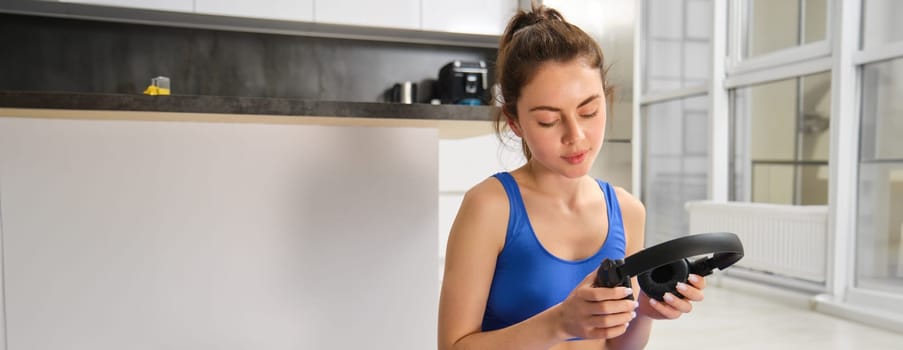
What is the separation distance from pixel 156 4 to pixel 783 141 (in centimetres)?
353

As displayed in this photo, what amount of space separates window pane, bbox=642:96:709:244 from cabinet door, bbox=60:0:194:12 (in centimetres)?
318

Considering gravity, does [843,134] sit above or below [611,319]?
above

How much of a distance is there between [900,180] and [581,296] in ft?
9.46

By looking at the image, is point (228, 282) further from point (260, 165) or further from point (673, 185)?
point (673, 185)

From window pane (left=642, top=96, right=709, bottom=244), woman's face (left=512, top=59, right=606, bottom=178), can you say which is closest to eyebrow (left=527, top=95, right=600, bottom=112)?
woman's face (left=512, top=59, right=606, bottom=178)

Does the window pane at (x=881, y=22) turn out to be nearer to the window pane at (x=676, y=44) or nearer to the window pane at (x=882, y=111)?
the window pane at (x=882, y=111)

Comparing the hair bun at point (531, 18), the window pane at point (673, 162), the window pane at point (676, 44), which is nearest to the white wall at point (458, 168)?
the window pane at point (673, 162)

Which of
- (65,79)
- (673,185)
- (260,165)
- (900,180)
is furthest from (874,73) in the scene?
(65,79)

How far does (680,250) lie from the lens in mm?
648

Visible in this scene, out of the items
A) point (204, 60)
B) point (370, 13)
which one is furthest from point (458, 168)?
point (204, 60)

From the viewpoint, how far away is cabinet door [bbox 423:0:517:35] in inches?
150

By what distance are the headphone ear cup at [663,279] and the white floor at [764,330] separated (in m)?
1.89

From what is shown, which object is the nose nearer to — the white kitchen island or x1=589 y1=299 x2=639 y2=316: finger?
x1=589 y1=299 x2=639 y2=316: finger

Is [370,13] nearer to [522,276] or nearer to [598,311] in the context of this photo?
[522,276]
